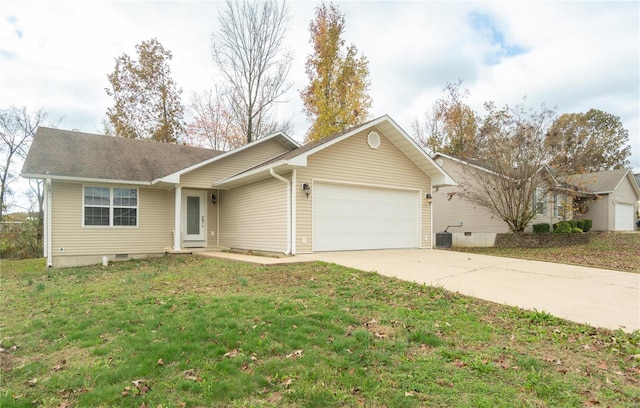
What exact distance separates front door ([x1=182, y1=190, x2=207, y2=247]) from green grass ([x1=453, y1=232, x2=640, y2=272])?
10398 millimetres

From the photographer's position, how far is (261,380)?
329cm

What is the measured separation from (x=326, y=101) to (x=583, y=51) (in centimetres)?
1217

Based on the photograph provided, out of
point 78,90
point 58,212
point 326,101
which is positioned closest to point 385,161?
point 326,101

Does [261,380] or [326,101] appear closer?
[261,380]

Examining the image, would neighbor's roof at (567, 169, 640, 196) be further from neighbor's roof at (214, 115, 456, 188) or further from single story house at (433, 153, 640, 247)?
neighbor's roof at (214, 115, 456, 188)

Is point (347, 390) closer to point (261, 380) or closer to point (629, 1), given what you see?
point (261, 380)

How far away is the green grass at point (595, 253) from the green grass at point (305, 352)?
22.8 feet

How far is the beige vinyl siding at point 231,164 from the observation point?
533 inches

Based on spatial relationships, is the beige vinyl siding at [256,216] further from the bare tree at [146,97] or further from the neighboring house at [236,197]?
the bare tree at [146,97]

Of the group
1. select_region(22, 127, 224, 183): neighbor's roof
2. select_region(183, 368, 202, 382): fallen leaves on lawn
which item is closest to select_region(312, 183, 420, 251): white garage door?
select_region(22, 127, 224, 183): neighbor's roof

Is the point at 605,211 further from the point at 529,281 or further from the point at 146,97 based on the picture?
the point at 146,97

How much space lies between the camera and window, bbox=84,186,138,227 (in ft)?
41.2

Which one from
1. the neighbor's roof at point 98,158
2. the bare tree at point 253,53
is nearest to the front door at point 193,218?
the neighbor's roof at point 98,158

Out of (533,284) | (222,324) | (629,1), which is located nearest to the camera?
(222,324)
